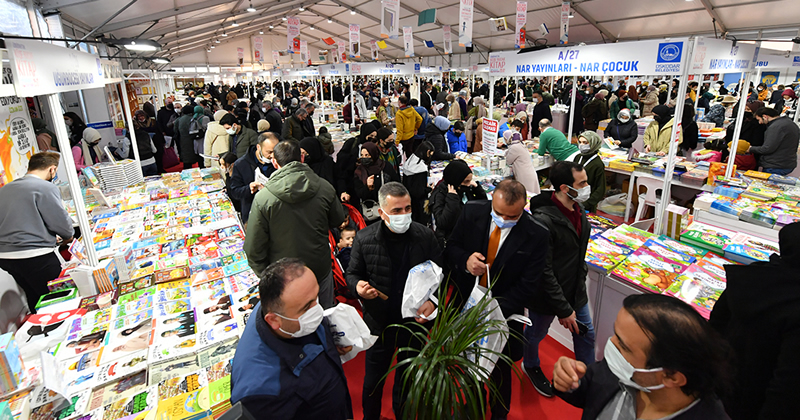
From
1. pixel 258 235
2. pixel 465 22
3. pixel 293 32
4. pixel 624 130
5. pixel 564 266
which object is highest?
pixel 293 32

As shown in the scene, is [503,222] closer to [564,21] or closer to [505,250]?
[505,250]

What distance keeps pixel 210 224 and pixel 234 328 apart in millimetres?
1921

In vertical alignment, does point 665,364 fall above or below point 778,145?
below

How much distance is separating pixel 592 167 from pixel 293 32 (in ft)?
45.0

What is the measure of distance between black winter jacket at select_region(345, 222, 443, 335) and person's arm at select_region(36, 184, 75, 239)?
89.7 inches

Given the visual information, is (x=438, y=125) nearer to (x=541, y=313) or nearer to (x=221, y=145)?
(x=221, y=145)

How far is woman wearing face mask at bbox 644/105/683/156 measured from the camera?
19.6 ft

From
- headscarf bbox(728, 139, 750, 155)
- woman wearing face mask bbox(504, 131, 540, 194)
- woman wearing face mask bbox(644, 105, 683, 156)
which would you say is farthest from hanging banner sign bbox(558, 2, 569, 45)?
woman wearing face mask bbox(504, 131, 540, 194)

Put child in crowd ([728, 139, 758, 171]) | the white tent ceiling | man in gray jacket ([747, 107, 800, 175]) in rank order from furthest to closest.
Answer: the white tent ceiling
child in crowd ([728, 139, 758, 171])
man in gray jacket ([747, 107, 800, 175])

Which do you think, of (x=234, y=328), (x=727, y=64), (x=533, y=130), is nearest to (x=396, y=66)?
(x=533, y=130)

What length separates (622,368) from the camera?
1229 millimetres

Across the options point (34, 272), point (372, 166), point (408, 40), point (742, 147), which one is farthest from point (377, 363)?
point (408, 40)

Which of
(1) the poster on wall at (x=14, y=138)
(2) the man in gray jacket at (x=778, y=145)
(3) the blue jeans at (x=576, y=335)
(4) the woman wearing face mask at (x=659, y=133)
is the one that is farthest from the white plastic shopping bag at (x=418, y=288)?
(2) the man in gray jacket at (x=778, y=145)

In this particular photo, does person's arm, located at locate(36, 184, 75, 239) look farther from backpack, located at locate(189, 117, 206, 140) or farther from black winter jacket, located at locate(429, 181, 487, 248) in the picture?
backpack, located at locate(189, 117, 206, 140)
